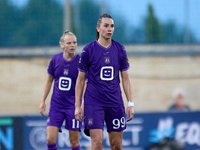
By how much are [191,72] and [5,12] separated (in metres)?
6.37

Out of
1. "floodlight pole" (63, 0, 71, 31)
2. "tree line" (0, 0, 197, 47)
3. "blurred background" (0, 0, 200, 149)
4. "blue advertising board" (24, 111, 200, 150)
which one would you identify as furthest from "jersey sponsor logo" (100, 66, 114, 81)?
"tree line" (0, 0, 197, 47)

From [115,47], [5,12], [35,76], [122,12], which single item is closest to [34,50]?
[35,76]

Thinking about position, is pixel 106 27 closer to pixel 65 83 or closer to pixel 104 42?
pixel 104 42

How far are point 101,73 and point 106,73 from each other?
7 cm

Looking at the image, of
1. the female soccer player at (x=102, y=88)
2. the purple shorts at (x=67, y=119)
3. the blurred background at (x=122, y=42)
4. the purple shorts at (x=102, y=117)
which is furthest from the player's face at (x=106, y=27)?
the blurred background at (x=122, y=42)

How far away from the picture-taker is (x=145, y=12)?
12.5m

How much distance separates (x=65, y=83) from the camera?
6.81 m

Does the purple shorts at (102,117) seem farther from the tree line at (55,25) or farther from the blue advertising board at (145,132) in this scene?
the tree line at (55,25)

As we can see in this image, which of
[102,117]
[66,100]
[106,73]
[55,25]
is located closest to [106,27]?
[106,73]

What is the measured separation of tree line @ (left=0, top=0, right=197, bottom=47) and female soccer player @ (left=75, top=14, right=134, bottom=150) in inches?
276

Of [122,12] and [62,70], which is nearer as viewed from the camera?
[62,70]

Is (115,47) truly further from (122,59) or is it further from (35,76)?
(35,76)

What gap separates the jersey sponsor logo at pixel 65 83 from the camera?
6801 mm

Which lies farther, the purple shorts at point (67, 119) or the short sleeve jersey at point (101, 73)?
the purple shorts at point (67, 119)
